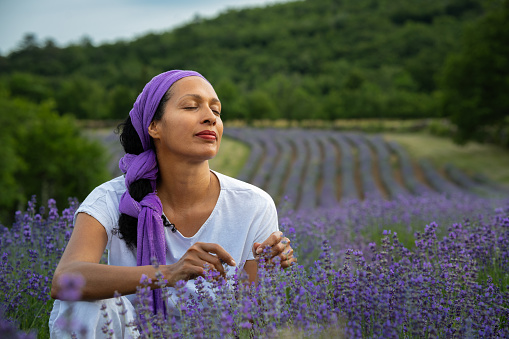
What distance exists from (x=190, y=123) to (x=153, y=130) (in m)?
0.23

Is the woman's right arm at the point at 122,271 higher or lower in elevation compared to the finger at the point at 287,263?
higher

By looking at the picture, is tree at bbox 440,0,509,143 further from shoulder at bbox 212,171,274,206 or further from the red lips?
the red lips

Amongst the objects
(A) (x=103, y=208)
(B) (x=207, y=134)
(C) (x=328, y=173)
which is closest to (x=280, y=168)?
(C) (x=328, y=173)

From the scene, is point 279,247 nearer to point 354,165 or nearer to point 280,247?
point 280,247

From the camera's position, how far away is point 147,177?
7.18 ft

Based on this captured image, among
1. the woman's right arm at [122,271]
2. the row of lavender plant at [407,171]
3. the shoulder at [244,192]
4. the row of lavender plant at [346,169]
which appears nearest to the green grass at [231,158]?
the row of lavender plant at [346,169]

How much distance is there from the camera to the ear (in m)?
2.23

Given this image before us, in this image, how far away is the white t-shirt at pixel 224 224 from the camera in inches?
82.8

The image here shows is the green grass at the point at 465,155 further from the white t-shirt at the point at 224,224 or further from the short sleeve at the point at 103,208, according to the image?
the short sleeve at the point at 103,208

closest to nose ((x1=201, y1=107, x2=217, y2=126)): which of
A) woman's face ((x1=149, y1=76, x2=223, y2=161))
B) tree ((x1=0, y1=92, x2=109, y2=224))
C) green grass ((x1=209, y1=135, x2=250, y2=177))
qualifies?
woman's face ((x1=149, y1=76, x2=223, y2=161))

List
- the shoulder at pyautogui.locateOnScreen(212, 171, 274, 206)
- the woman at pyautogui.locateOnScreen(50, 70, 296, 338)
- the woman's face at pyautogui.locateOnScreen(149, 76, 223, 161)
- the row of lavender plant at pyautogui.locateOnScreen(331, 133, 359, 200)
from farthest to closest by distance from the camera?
the row of lavender plant at pyautogui.locateOnScreen(331, 133, 359, 200), the shoulder at pyautogui.locateOnScreen(212, 171, 274, 206), the woman's face at pyautogui.locateOnScreen(149, 76, 223, 161), the woman at pyautogui.locateOnScreen(50, 70, 296, 338)

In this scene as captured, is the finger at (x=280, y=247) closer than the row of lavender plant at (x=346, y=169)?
Yes

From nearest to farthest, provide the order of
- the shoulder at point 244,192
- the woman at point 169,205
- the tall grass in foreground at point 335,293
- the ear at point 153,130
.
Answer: the tall grass in foreground at point 335,293 → the woman at point 169,205 → the ear at point 153,130 → the shoulder at point 244,192

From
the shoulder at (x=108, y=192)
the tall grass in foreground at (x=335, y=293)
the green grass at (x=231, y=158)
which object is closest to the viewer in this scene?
the tall grass in foreground at (x=335, y=293)
